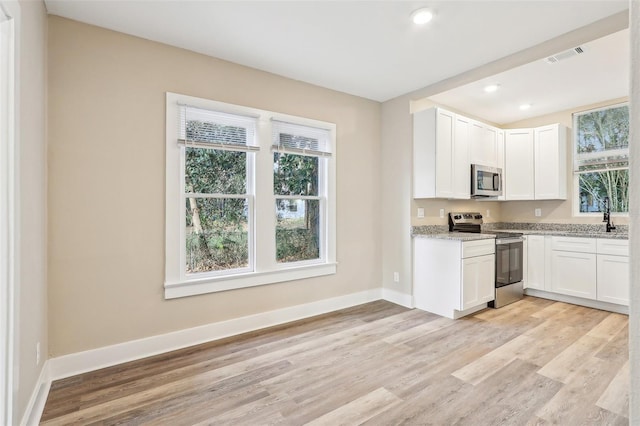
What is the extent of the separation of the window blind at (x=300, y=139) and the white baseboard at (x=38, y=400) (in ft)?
8.55

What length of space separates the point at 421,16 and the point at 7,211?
288 centimetres

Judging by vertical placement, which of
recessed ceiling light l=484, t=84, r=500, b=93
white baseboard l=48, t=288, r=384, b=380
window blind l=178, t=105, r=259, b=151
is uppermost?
recessed ceiling light l=484, t=84, r=500, b=93

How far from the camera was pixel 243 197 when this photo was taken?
3.33 m

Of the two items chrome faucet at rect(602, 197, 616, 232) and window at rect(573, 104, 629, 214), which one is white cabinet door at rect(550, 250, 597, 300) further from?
window at rect(573, 104, 629, 214)

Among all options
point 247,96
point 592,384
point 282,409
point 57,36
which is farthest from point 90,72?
point 592,384

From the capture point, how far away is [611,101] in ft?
14.1

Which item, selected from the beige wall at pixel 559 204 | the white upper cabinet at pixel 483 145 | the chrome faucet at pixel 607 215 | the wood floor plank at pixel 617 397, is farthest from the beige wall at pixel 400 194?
the wood floor plank at pixel 617 397

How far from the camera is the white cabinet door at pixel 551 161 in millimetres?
4566

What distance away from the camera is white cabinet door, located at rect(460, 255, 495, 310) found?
11.9 ft

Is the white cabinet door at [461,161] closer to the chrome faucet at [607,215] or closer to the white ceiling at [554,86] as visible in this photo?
the white ceiling at [554,86]

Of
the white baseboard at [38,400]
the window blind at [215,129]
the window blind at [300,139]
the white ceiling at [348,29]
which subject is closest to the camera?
the white baseboard at [38,400]

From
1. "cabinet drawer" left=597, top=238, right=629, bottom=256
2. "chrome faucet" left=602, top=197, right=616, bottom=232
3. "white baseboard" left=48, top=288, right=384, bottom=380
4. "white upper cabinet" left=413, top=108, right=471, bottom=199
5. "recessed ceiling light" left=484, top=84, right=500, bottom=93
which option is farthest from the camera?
"chrome faucet" left=602, top=197, right=616, bottom=232

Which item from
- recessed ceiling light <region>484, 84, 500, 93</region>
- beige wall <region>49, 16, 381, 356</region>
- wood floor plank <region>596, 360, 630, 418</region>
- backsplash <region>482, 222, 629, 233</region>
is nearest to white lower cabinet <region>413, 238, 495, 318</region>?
wood floor plank <region>596, 360, 630, 418</region>

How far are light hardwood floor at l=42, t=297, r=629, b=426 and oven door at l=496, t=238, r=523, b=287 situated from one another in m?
0.77
